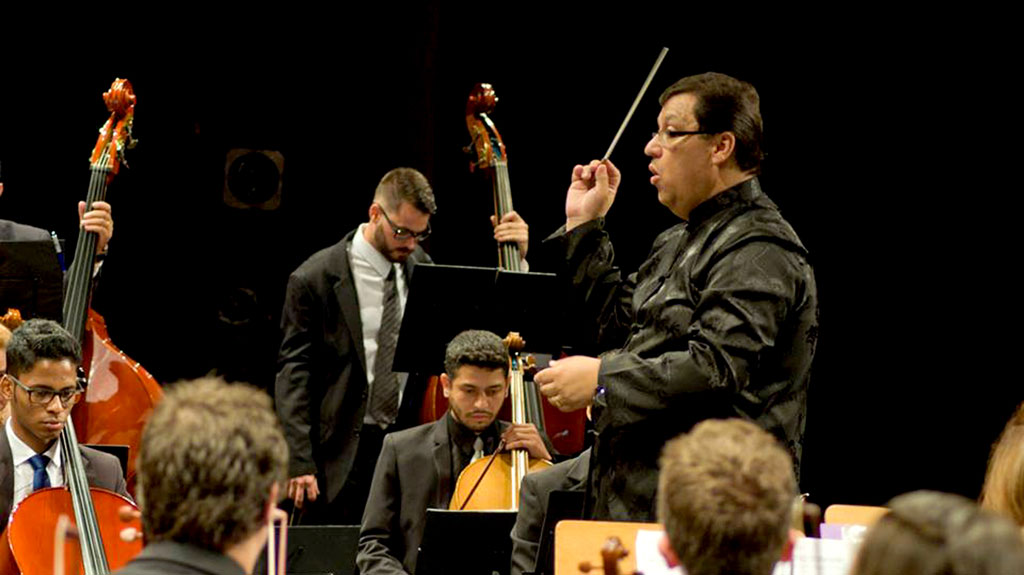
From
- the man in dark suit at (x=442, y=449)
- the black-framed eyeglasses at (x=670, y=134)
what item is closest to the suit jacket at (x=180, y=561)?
the black-framed eyeglasses at (x=670, y=134)

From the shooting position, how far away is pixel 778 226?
2.87m

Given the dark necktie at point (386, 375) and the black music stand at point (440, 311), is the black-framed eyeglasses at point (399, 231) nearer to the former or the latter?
the dark necktie at point (386, 375)

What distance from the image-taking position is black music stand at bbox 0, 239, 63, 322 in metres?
4.24

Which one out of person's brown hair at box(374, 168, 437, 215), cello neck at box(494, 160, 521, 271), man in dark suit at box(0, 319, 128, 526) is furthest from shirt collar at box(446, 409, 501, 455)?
man in dark suit at box(0, 319, 128, 526)

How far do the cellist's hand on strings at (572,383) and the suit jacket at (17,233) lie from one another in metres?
2.44

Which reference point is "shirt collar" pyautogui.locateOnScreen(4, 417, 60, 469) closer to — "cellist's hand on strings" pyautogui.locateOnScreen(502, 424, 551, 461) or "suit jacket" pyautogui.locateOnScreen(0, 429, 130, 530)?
"suit jacket" pyautogui.locateOnScreen(0, 429, 130, 530)

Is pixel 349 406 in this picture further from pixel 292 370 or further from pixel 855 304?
pixel 855 304

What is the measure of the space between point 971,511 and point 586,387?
1.39m

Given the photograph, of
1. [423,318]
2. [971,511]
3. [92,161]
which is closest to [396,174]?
[423,318]

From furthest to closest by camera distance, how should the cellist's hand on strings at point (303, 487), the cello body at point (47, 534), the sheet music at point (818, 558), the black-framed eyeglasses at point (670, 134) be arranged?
the cellist's hand on strings at point (303, 487), the cello body at point (47, 534), the black-framed eyeglasses at point (670, 134), the sheet music at point (818, 558)

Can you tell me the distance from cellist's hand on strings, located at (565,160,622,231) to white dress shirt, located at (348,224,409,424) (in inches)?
78.9

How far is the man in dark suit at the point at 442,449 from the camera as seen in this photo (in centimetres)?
444

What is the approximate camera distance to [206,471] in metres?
1.72

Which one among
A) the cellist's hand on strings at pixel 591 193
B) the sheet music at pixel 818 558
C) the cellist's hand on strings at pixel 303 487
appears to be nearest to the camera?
the sheet music at pixel 818 558
